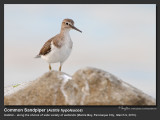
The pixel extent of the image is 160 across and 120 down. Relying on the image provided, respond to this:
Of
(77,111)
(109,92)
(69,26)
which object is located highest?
(69,26)

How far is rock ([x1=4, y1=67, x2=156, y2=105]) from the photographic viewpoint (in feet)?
37.4

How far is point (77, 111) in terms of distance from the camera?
11.0m

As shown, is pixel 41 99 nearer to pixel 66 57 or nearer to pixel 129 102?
pixel 66 57

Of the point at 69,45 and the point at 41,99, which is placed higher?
the point at 69,45

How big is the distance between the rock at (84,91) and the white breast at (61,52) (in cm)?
161

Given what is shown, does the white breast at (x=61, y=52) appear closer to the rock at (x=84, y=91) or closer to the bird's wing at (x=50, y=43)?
the bird's wing at (x=50, y=43)

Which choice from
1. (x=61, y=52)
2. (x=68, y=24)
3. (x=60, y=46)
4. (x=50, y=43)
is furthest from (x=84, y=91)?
(x=68, y=24)

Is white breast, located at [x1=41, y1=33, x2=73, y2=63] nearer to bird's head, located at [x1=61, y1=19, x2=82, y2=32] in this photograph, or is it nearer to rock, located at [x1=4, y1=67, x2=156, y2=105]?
bird's head, located at [x1=61, y1=19, x2=82, y2=32]

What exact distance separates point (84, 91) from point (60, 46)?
326cm

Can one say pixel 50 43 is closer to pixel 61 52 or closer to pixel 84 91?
pixel 61 52

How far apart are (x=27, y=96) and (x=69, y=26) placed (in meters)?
4.33

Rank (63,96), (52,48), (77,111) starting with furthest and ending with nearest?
(52,48) < (63,96) < (77,111)

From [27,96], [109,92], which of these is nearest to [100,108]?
[109,92]

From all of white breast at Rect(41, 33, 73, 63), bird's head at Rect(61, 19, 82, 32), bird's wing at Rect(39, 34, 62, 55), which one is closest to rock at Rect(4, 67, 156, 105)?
white breast at Rect(41, 33, 73, 63)
